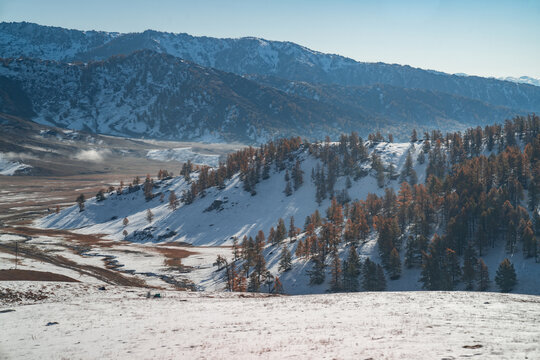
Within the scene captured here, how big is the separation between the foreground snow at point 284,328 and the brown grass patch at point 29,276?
2812 cm

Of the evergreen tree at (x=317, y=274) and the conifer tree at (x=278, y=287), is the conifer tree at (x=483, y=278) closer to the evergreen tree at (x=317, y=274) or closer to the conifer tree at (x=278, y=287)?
the evergreen tree at (x=317, y=274)

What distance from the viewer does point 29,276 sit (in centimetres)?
7050

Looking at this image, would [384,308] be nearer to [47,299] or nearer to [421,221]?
[47,299]

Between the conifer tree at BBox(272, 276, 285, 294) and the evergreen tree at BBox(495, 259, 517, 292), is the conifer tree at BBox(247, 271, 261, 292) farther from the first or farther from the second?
the evergreen tree at BBox(495, 259, 517, 292)

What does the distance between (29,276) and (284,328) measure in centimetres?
6794

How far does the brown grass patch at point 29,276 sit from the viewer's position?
66.8 meters

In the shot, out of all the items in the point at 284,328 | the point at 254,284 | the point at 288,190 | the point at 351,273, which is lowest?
→ the point at 254,284

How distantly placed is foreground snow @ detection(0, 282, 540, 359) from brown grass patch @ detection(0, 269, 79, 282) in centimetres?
2812

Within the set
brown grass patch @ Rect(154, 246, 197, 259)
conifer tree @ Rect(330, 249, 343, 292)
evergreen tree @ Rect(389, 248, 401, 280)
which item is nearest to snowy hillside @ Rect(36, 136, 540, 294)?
brown grass patch @ Rect(154, 246, 197, 259)

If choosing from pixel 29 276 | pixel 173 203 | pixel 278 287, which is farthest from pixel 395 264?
pixel 173 203

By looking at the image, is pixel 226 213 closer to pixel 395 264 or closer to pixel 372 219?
pixel 372 219

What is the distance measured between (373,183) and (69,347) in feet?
551

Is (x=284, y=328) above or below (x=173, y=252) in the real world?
above

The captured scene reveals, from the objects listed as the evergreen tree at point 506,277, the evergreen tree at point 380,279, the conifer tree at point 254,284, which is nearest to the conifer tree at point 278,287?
the conifer tree at point 254,284
